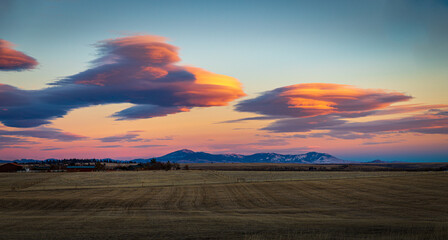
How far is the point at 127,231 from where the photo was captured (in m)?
28.9

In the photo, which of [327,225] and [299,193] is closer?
[327,225]

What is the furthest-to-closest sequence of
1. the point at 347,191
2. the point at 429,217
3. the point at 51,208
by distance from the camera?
the point at 347,191
the point at 51,208
the point at 429,217

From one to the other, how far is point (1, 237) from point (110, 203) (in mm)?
25751

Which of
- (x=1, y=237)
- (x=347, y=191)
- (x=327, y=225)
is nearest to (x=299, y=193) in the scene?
(x=347, y=191)

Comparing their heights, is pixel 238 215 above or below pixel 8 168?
below

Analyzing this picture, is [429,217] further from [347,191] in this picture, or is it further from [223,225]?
[347,191]

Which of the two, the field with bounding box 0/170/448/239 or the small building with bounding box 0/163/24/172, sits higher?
the small building with bounding box 0/163/24/172

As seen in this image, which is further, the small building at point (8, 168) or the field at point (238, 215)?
the small building at point (8, 168)

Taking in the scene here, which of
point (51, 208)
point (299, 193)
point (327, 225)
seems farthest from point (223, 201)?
point (327, 225)

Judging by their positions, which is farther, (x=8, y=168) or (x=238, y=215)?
(x=8, y=168)

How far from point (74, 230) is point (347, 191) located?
1850 inches

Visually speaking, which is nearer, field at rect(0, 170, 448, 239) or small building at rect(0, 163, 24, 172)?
field at rect(0, 170, 448, 239)

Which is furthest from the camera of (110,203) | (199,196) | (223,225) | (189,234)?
(199,196)

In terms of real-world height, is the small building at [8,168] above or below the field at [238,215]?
above
